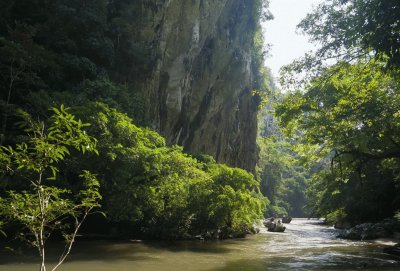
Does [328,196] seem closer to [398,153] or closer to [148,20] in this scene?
[398,153]

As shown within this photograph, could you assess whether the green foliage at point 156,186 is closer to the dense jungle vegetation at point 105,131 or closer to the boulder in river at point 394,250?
the dense jungle vegetation at point 105,131

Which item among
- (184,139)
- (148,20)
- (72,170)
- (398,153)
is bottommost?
(72,170)

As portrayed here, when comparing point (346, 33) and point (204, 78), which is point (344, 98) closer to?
point (346, 33)

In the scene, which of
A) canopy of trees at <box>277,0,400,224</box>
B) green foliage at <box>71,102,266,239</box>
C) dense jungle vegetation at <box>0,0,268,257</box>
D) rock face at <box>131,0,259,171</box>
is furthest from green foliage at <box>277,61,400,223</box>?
rock face at <box>131,0,259,171</box>

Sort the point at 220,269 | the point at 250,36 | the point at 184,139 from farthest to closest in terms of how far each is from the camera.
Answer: the point at 250,36, the point at 184,139, the point at 220,269

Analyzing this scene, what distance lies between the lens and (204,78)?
2909cm

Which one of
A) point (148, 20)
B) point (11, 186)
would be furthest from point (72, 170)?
point (148, 20)

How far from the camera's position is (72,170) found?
42.6 feet

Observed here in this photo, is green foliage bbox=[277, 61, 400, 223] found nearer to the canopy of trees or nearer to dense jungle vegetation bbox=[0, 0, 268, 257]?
the canopy of trees

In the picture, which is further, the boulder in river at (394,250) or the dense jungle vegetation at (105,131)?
the dense jungle vegetation at (105,131)

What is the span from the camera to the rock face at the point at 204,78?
2322 cm

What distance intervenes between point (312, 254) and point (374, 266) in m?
3.01

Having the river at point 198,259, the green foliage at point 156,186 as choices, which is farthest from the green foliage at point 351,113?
the green foliage at point 156,186

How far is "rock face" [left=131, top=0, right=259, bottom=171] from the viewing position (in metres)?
23.2
